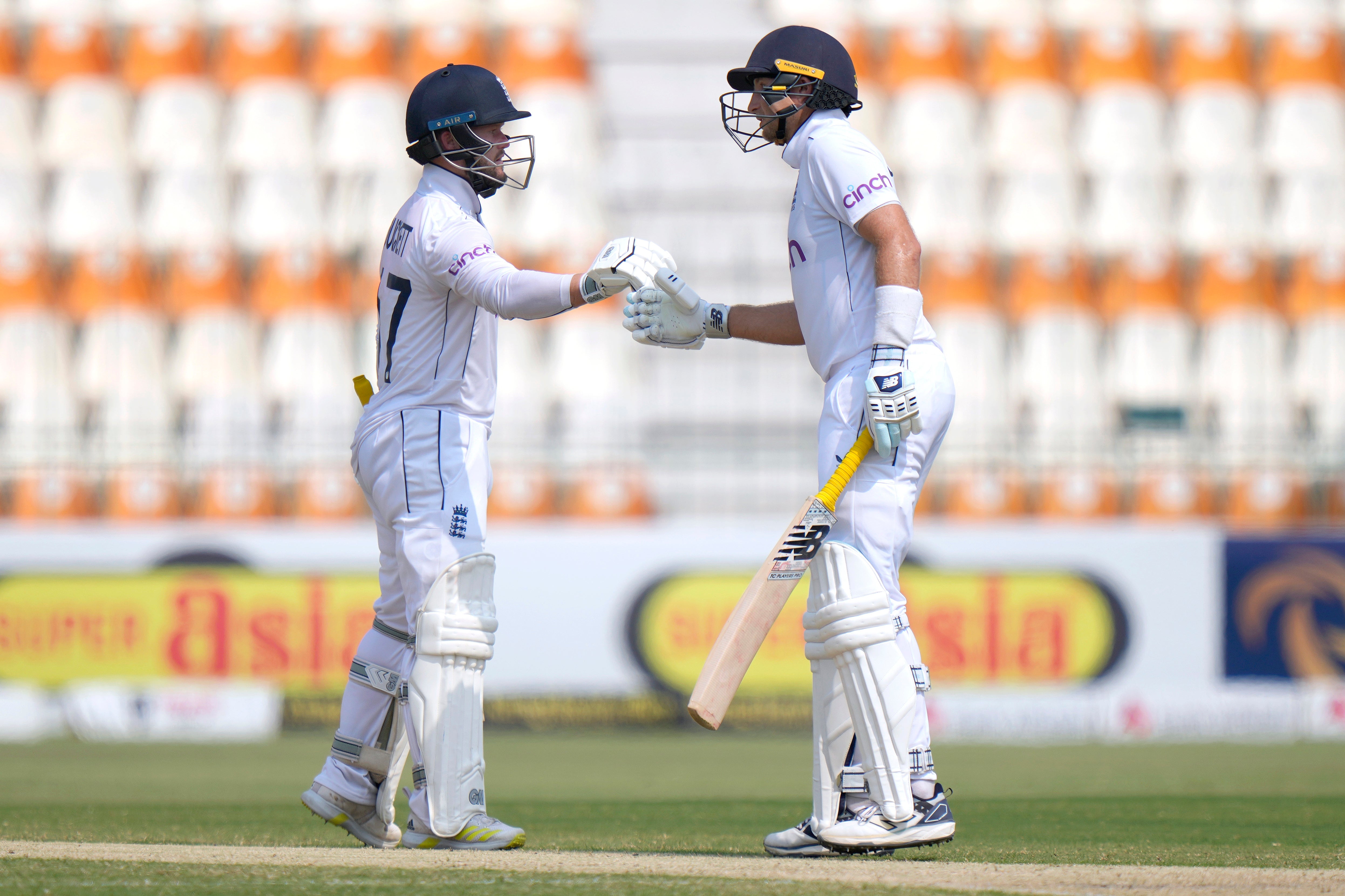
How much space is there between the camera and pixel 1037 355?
41.3ft

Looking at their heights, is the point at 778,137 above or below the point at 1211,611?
above

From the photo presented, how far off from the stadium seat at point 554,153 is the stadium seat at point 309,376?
1.65 metres

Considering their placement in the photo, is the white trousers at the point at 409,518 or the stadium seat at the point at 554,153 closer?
the white trousers at the point at 409,518

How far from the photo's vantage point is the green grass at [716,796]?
467 centimetres

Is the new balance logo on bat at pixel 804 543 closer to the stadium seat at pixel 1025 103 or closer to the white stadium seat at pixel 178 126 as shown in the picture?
the stadium seat at pixel 1025 103

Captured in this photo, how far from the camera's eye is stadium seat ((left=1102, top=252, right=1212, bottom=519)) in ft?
36.7

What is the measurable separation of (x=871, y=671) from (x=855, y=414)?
700 mm

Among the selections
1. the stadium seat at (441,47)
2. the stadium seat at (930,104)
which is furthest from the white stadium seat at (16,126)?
the stadium seat at (930,104)

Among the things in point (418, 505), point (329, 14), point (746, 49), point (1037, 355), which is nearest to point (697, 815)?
point (418, 505)

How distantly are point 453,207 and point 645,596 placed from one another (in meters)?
6.39

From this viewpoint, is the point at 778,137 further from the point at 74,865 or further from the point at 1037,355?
the point at 1037,355

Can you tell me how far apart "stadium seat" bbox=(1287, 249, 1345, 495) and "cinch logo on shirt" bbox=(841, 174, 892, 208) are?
832cm

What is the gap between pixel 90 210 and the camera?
13477 mm

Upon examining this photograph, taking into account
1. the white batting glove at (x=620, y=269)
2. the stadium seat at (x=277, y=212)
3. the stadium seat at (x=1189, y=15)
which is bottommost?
the white batting glove at (x=620, y=269)
